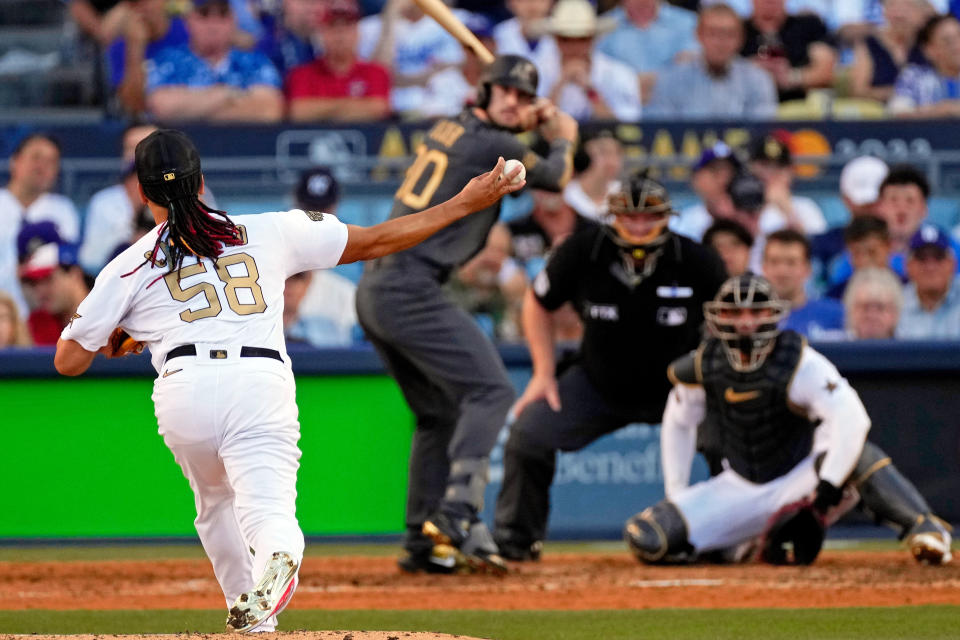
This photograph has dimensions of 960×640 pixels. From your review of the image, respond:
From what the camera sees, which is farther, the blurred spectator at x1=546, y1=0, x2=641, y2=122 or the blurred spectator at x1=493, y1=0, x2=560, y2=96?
the blurred spectator at x1=493, y1=0, x2=560, y2=96

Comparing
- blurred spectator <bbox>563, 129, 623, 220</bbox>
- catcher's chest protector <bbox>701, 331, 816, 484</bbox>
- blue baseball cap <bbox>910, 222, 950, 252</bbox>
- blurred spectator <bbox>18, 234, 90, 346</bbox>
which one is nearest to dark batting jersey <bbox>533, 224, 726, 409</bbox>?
catcher's chest protector <bbox>701, 331, 816, 484</bbox>

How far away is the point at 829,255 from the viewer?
36.1 ft

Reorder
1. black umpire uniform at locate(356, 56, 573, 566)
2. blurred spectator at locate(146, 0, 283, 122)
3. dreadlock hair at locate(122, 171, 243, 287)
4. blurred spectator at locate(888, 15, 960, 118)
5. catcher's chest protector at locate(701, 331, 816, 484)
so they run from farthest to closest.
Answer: blurred spectator at locate(888, 15, 960, 118) < blurred spectator at locate(146, 0, 283, 122) < catcher's chest protector at locate(701, 331, 816, 484) < black umpire uniform at locate(356, 56, 573, 566) < dreadlock hair at locate(122, 171, 243, 287)

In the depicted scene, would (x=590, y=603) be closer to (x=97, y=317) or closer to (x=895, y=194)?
(x=97, y=317)

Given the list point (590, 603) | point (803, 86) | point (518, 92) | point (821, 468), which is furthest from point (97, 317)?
point (803, 86)

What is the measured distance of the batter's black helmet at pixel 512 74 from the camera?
7188mm

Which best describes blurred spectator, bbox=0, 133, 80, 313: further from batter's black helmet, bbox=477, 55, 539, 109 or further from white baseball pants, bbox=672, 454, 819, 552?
white baseball pants, bbox=672, 454, 819, 552

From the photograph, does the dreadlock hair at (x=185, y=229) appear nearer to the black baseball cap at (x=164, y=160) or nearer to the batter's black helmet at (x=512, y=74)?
the black baseball cap at (x=164, y=160)

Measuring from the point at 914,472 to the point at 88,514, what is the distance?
4.90 m

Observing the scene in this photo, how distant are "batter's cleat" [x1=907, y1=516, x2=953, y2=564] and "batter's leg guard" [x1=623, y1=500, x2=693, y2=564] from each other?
1114mm

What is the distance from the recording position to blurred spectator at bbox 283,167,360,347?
10.0m

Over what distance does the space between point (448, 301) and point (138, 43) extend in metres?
5.89

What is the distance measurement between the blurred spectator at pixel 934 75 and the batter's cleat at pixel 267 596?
30.3ft

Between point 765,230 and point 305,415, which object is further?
point 765,230
